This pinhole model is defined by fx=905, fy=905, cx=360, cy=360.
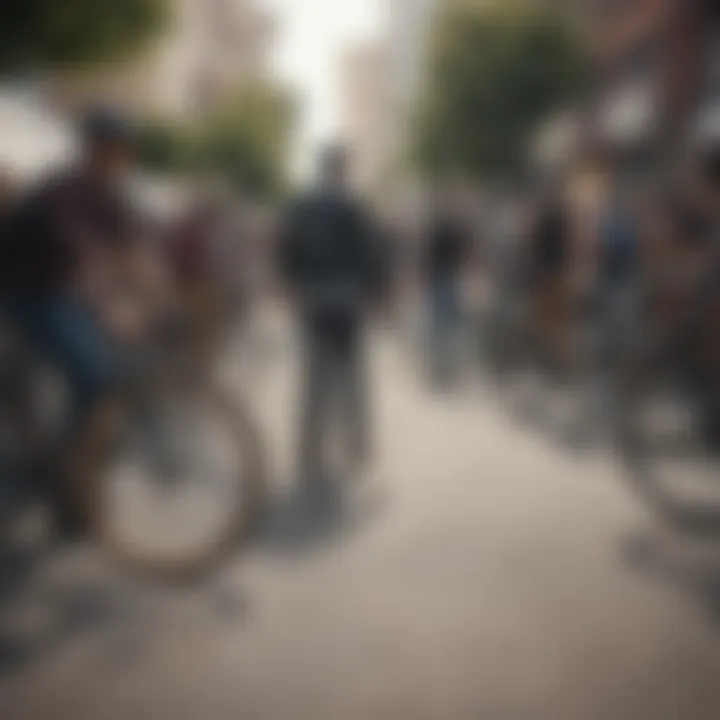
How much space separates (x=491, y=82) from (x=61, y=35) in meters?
0.54

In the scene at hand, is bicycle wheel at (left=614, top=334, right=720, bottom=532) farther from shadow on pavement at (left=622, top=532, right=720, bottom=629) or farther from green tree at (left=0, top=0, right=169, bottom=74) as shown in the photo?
green tree at (left=0, top=0, right=169, bottom=74)

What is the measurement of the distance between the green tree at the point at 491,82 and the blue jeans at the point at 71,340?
0.49 metres

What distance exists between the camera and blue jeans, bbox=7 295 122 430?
1206 mm

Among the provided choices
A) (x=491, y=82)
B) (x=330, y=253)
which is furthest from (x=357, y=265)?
(x=491, y=82)

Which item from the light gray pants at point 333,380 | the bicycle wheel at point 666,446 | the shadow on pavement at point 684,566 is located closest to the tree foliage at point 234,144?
the light gray pants at point 333,380

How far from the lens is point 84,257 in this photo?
3.92 ft

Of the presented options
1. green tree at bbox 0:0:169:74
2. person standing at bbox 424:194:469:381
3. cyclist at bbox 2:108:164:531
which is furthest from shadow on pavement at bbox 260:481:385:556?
green tree at bbox 0:0:169:74

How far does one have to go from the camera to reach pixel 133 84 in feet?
3.79

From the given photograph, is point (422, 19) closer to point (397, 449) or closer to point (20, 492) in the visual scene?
point (397, 449)

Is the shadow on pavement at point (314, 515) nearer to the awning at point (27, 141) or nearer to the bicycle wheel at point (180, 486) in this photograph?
the bicycle wheel at point (180, 486)

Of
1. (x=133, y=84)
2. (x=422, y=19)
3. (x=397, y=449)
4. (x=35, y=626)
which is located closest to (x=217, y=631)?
(x=35, y=626)

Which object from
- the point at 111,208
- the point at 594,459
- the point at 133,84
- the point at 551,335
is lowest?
the point at 594,459

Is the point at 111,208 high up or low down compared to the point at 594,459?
up

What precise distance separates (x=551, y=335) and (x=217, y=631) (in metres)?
0.63
